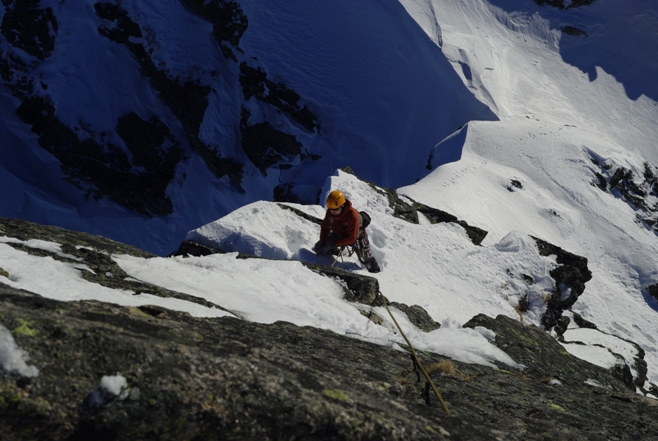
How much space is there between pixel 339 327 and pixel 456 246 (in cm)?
784

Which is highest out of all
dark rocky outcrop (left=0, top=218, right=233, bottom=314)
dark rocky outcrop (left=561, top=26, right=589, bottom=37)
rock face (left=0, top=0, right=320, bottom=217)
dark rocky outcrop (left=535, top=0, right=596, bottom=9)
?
dark rocky outcrop (left=535, top=0, right=596, bottom=9)

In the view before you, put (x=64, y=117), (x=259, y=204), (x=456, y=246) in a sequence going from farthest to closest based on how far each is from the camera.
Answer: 1. (x=64, y=117)
2. (x=456, y=246)
3. (x=259, y=204)

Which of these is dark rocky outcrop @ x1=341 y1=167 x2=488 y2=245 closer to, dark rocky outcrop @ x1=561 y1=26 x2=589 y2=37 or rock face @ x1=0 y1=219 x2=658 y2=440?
rock face @ x1=0 y1=219 x2=658 y2=440

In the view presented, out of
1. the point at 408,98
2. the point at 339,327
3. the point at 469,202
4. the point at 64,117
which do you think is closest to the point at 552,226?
the point at 469,202

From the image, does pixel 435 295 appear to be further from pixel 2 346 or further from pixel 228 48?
pixel 228 48

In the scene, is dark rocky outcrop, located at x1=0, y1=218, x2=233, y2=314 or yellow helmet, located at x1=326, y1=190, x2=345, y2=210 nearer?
dark rocky outcrop, located at x1=0, y1=218, x2=233, y2=314

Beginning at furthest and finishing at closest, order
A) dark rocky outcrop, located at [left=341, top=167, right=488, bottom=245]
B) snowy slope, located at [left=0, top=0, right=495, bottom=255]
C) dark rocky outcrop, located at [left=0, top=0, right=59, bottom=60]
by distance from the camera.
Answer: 1. snowy slope, located at [left=0, top=0, right=495, bottom=255]
2. dark rocky outcrop, located at [left=0, top=0, right=59, bottom=60]
3. dark rocky outcrop, located at [left=341, top=167, right=488, bottom=245]

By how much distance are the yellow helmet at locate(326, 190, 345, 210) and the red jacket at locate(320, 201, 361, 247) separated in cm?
25

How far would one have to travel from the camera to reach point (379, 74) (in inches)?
1140

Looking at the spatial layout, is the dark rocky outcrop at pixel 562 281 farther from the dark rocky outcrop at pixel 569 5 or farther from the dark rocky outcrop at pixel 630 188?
the dark rocky outcrop at pixel 569 5

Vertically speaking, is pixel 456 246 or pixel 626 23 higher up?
pixel 626 23

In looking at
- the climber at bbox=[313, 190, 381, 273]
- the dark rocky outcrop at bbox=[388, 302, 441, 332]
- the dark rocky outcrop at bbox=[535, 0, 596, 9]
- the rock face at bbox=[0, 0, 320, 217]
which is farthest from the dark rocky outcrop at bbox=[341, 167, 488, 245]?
the dark rocky outcrop at bbox=[535, 0, 596, 9]

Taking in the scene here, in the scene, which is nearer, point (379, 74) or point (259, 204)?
point (259, 204)

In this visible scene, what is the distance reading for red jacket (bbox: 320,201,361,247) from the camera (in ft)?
33.0
